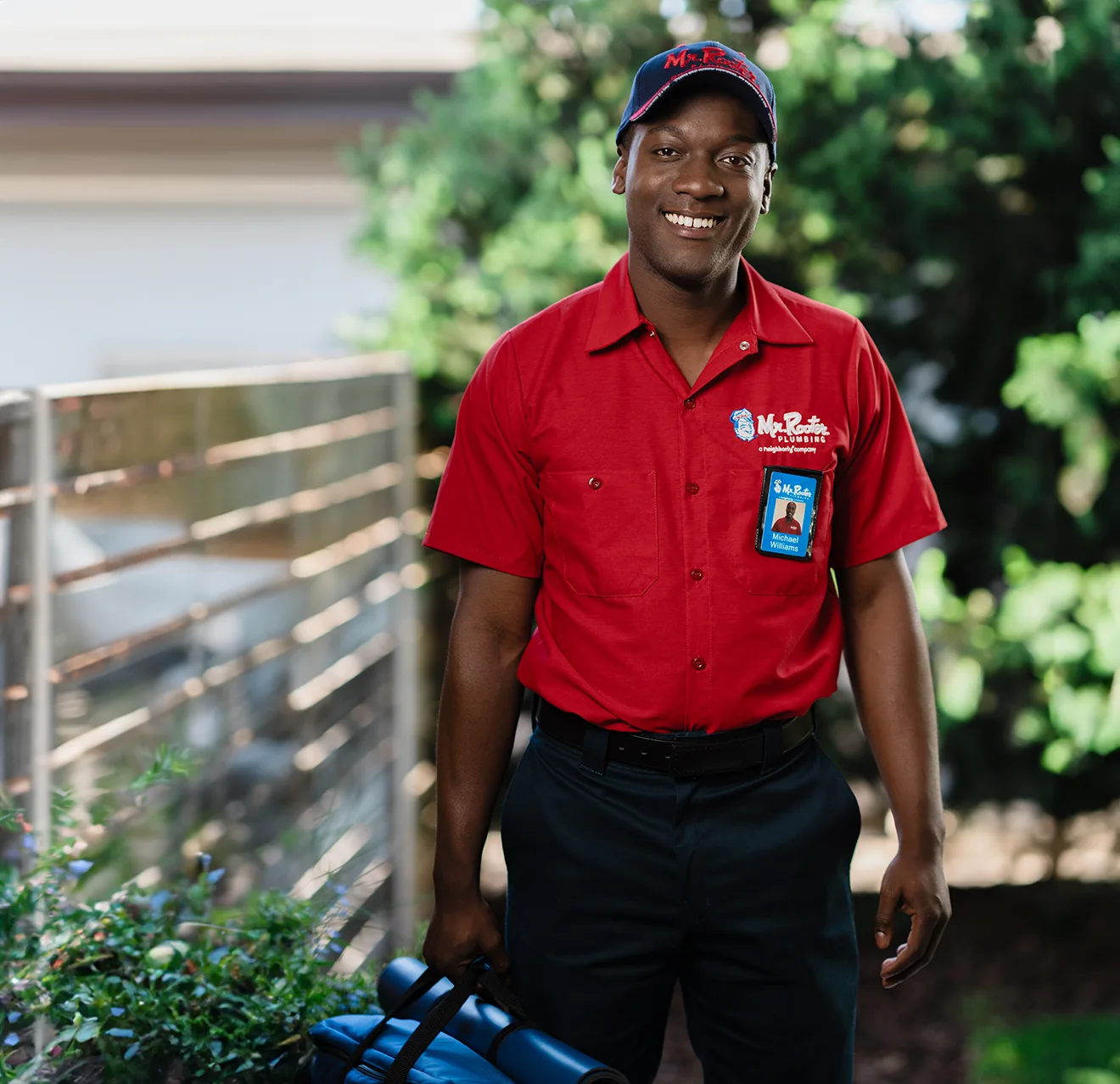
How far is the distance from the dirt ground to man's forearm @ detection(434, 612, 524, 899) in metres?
2.67

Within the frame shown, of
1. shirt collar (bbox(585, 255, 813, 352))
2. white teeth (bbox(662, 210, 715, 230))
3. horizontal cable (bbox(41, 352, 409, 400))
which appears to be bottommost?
horizontal cable (bbox(41, 352, 409, 400))

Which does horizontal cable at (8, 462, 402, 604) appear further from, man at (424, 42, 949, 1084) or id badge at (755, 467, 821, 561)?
id badge at (755, 467, 821, 561)

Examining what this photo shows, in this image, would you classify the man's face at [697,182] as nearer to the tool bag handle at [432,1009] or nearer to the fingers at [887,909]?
the fingers at [887,909]

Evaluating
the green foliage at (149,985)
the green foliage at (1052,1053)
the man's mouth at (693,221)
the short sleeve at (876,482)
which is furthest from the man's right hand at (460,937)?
the green foliage at (1052,1053)

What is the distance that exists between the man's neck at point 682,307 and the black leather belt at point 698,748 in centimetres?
55

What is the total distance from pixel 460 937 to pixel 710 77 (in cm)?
125

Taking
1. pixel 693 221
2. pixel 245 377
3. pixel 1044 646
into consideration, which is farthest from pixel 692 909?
pixel 1044 646

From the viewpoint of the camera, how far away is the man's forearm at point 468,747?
7.02 ft

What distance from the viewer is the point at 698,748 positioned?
204cm

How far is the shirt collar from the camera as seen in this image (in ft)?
6.91

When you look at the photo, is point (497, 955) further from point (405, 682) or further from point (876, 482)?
point (405, 682)

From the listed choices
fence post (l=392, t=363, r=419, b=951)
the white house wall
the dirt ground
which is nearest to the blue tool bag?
the dirt ground

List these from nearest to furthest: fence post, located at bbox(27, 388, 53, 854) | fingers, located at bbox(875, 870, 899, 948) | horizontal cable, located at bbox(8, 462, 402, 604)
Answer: fingers, located at bbox(875, 870, 899, 948) → fence post, located at bbox(27, 388, 53, 854) → horizontal cable, located at bbox(8, 462, 402, 604)

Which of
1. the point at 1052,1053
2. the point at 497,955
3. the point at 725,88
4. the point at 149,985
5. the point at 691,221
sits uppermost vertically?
the point at 725,88
